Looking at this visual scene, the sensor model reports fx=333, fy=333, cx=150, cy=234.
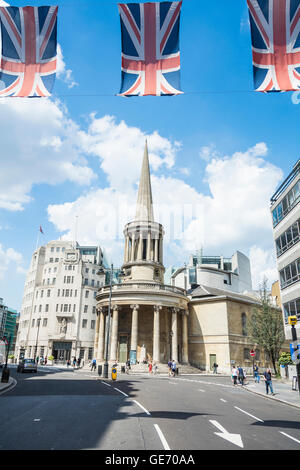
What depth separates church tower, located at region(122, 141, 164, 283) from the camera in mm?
54281

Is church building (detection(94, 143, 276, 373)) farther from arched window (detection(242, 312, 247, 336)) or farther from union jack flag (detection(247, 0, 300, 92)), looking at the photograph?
union jack flag (detection(247, 0, 300, 92))

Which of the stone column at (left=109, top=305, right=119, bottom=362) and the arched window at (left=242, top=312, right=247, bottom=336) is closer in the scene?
the stone column at (left=109, top=305, right=119, bottom=362)

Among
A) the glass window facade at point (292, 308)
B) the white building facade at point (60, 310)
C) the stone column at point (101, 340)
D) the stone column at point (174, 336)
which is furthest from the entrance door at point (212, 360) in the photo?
the white building facade at point (60, 310)

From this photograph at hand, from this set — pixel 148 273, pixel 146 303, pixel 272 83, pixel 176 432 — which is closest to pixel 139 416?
pixel 176 432

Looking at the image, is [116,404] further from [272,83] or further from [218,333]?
[218,333]

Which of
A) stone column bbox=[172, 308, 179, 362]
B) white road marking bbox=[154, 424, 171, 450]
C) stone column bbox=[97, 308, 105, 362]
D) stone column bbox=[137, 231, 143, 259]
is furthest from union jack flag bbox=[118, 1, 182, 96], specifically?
stone column bbox=[137, 231, 143, 259]

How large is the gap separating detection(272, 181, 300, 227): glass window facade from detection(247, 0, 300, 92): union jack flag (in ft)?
52.8

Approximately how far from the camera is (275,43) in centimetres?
1331

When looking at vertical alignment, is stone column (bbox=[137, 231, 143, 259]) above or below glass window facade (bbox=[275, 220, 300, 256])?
above

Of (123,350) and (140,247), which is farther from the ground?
(140,247)

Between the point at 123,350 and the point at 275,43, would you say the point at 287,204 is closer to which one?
the point at 275,43

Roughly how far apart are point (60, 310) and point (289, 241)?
54169mm

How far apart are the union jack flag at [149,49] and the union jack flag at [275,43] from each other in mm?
3110

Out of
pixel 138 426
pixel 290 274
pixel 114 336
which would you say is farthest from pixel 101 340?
pixel 138 426
